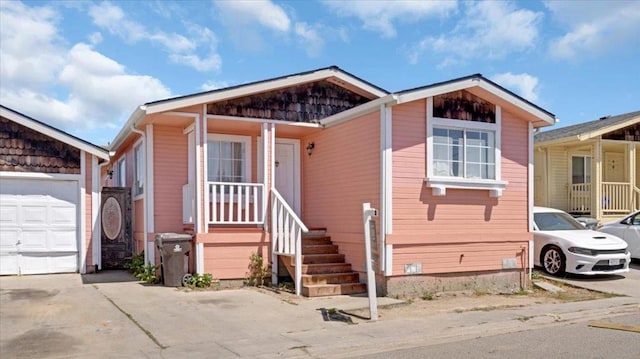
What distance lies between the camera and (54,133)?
500 inches

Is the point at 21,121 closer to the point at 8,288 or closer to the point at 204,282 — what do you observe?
the point at 8,288

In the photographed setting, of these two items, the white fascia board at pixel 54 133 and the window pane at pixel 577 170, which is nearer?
the white fascia board at pixel 54 133

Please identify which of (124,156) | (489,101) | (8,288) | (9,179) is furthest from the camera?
(124,156)

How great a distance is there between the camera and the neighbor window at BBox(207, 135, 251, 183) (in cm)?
1283

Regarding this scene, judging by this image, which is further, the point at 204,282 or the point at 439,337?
the point at 204,282

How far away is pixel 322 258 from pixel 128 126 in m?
5.40

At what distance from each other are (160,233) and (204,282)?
1.86 metres

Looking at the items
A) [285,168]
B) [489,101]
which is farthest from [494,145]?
[285,168]

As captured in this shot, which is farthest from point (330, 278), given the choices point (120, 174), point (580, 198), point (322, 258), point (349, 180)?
point (580, 198)

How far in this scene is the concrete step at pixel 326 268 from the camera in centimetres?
1121

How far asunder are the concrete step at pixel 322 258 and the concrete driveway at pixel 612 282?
5.05 m

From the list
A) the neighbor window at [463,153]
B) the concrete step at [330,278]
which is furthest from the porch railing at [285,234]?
the neighbor window at [463,153]

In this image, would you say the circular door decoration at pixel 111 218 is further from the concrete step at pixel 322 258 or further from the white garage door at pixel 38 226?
the concrete step at pixel 322 258

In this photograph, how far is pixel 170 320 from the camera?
8289 millimetres
